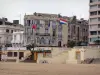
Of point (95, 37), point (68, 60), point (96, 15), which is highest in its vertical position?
point (96, 15)

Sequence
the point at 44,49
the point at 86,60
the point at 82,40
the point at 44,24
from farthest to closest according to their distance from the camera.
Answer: the point at 82,40
the point at 44,24
the point at 44,49
the point at 86,60

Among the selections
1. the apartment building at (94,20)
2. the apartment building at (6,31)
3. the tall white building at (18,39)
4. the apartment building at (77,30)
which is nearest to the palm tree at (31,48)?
the tall white building at (18,39)

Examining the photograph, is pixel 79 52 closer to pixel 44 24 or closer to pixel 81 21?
pixel 44 24

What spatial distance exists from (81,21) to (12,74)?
6791 centimetres

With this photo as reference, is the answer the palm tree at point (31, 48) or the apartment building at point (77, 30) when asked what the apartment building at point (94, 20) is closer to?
the apartment building at point (77, 30)

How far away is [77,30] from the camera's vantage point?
324ft

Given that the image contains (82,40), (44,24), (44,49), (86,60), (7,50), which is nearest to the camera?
(86,60)

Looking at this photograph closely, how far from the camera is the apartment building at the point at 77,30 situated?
96.1 meters

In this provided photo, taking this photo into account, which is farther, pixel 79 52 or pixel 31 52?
pixel 31 52

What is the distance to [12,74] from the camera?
35719 millimetres

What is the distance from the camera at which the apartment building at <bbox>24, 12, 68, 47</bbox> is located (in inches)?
3501

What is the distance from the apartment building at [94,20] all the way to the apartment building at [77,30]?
9223 mm

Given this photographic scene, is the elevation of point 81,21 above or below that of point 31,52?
above


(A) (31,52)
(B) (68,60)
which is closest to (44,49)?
(A) (31,52)
